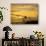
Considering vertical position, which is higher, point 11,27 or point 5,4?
point 5,4

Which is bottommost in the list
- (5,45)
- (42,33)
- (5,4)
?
(5,45)

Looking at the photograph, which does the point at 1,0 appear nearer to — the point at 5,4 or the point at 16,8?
the point at 5,4

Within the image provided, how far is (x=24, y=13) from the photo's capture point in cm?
553

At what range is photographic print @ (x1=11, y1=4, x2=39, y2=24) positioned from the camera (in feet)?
18.0

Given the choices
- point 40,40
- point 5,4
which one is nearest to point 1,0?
point 5,4

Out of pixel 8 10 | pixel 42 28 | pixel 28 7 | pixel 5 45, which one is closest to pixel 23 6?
pixel 28 7

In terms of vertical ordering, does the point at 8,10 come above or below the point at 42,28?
above

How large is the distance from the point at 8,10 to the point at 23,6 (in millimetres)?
507

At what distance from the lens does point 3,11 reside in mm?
5543

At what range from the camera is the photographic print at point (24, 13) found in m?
5.50

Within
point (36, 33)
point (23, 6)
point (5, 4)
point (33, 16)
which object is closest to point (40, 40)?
point (36, 33)

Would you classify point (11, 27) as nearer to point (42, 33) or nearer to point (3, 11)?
point (3, 11)

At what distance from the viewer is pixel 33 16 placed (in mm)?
5504

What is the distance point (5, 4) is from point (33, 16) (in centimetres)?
100
